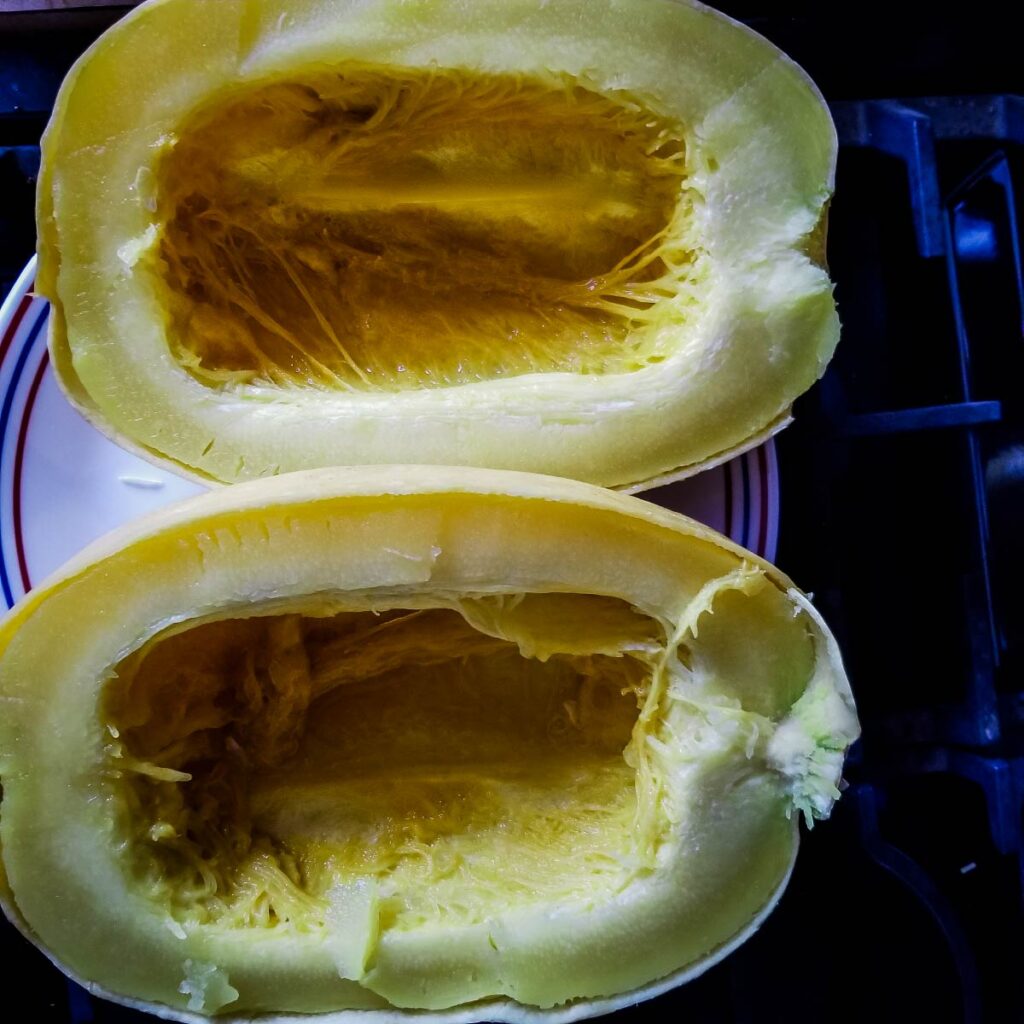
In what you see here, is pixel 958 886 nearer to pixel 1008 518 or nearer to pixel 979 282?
pixel 1008 518

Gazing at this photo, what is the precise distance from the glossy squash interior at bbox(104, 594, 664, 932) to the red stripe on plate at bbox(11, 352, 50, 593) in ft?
1.20

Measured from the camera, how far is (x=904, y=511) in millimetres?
1516

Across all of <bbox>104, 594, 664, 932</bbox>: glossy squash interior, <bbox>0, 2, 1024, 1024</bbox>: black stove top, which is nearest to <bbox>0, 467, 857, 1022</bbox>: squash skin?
<bbox>104, 594, 664, 932</bbox>: glossy squash interior

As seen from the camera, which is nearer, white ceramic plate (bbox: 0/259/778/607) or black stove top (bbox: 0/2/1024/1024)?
white ceramic plate (bbox: 0/259/778/607)

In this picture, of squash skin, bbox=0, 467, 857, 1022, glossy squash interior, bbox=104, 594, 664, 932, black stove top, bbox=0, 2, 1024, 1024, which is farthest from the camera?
black stove top, bbox=0, 2, 1024, 1024

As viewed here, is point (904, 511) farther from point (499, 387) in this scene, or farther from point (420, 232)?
→ point (420, 232)

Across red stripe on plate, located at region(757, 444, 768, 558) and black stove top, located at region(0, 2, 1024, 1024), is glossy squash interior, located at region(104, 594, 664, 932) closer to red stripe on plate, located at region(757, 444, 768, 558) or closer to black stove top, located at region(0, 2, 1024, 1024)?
red stripe on plate, located at region(757, 444, 768, 558)

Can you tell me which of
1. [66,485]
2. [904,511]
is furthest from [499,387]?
[904,511]

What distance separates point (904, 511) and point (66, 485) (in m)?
1.34

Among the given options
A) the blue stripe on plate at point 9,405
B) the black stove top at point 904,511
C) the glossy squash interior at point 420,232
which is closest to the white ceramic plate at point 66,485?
the blue stripe on plate at point 9,405

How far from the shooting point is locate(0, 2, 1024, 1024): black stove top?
55.7 inches

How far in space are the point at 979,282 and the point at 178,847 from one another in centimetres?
151

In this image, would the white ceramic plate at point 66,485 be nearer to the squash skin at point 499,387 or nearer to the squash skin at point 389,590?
the squash skin at point 499,387

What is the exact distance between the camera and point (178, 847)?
107 cm
